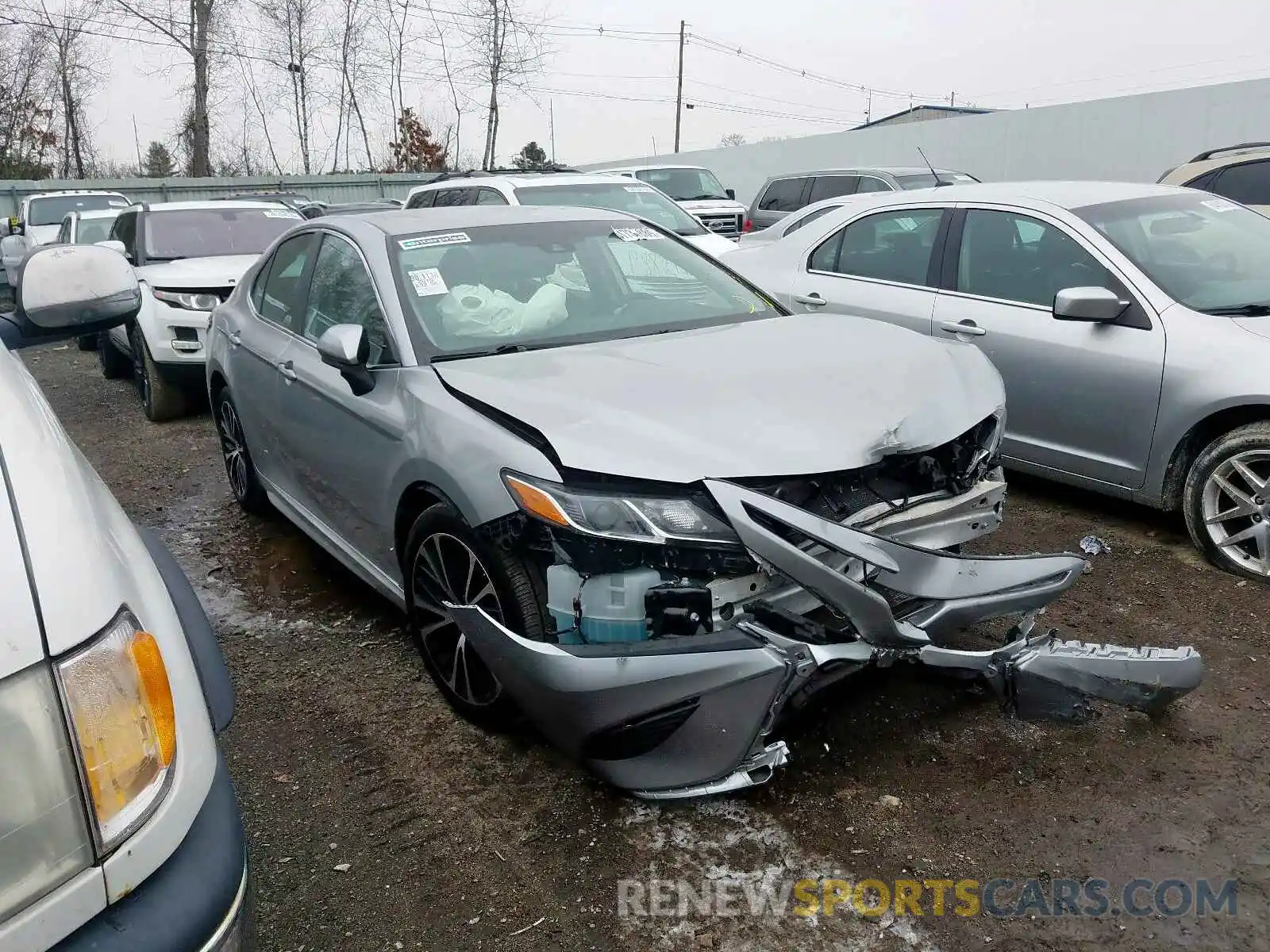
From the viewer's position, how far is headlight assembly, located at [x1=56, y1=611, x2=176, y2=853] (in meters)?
1.41

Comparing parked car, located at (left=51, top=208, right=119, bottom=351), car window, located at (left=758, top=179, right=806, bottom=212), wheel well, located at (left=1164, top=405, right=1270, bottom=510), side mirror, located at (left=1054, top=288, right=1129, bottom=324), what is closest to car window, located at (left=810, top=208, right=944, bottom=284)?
side mirror, located at (left=1054, top=288, right=1129, bottom=324)

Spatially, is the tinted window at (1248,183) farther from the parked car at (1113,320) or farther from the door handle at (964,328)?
the door handle at (964,328)

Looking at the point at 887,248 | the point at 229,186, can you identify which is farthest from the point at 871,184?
the point at 229,186

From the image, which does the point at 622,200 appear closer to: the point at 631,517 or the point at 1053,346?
the point at 1053,346

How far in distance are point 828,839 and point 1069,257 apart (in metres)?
3.34

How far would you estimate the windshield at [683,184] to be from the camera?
1670cm

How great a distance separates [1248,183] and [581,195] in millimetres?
5749

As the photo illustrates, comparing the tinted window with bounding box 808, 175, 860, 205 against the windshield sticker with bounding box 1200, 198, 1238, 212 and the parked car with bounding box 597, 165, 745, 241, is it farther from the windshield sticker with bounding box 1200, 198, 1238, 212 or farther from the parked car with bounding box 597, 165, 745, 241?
the windshield sticker with bounding box 1200, 198, 1238, 212

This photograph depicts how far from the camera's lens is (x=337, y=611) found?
4.30m

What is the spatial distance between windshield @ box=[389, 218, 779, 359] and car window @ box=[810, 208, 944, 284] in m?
1.76

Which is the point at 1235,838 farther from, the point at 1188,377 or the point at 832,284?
the point at 832,284

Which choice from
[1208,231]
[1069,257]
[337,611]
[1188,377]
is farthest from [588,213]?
[1208,231]

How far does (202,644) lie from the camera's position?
2.05 meters

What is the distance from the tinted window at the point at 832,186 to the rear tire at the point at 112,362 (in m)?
8.92
